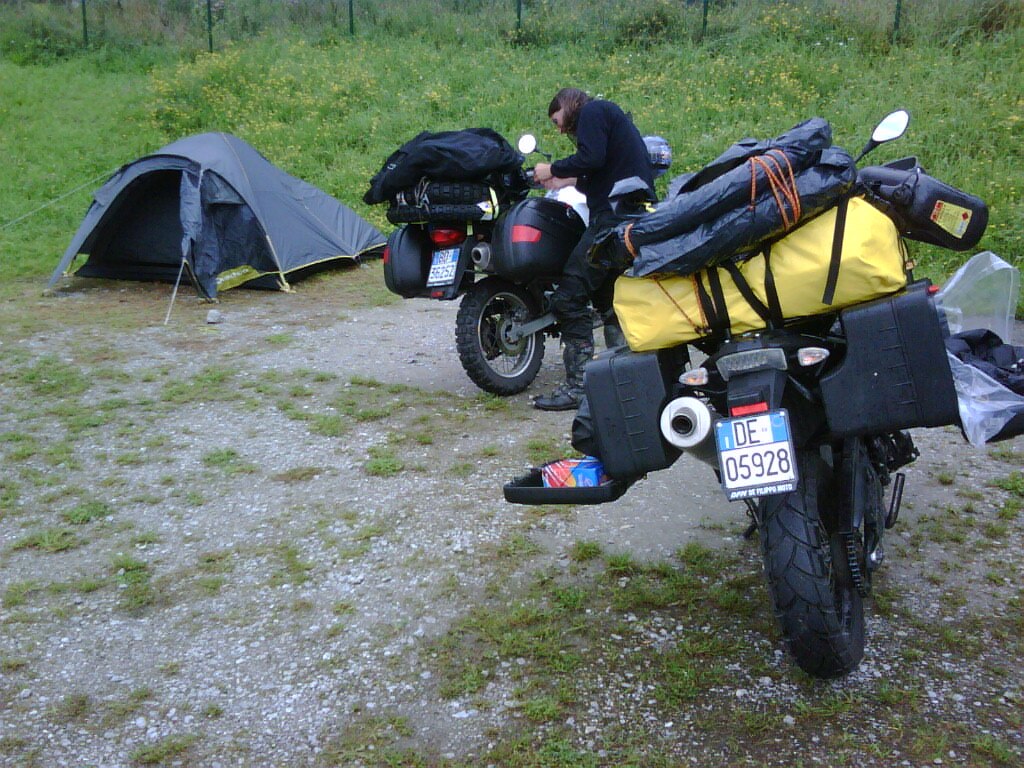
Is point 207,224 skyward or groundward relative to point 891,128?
groundward

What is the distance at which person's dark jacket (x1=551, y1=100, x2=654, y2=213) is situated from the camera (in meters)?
5.61

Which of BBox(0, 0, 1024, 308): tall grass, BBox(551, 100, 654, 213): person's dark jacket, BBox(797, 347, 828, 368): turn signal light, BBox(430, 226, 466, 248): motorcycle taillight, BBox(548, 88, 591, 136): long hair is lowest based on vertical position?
BBox(797, 347, 828, 368): turn signal light

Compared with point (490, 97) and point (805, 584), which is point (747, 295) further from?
point (490, 97)

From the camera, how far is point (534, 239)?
5.71 m

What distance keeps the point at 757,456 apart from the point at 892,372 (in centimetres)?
46

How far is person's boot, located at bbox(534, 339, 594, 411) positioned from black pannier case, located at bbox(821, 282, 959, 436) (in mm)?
3071

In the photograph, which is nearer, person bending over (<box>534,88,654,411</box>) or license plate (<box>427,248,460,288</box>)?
person bending over (<box>534,88,654,411</box>)

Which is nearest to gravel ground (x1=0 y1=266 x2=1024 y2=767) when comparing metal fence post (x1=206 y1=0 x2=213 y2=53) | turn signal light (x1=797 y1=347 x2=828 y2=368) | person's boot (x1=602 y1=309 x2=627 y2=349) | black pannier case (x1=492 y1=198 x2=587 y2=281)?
person's boot (x1=602 y1=309 x2=627 y2=349)

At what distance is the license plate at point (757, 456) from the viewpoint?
2734 mm

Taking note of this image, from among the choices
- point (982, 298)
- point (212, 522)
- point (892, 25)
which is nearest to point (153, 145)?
point (892, 25)

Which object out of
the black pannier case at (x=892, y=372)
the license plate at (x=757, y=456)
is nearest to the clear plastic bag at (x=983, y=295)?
the black pannier case at (x=892, y=372)

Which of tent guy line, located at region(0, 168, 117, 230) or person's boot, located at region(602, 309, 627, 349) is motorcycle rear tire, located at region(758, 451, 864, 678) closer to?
person's boot, located at region(602, 309, 627, 349)

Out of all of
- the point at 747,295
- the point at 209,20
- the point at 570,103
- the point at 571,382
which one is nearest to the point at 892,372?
the point at 747,295

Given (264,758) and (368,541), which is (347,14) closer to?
(368,541)
